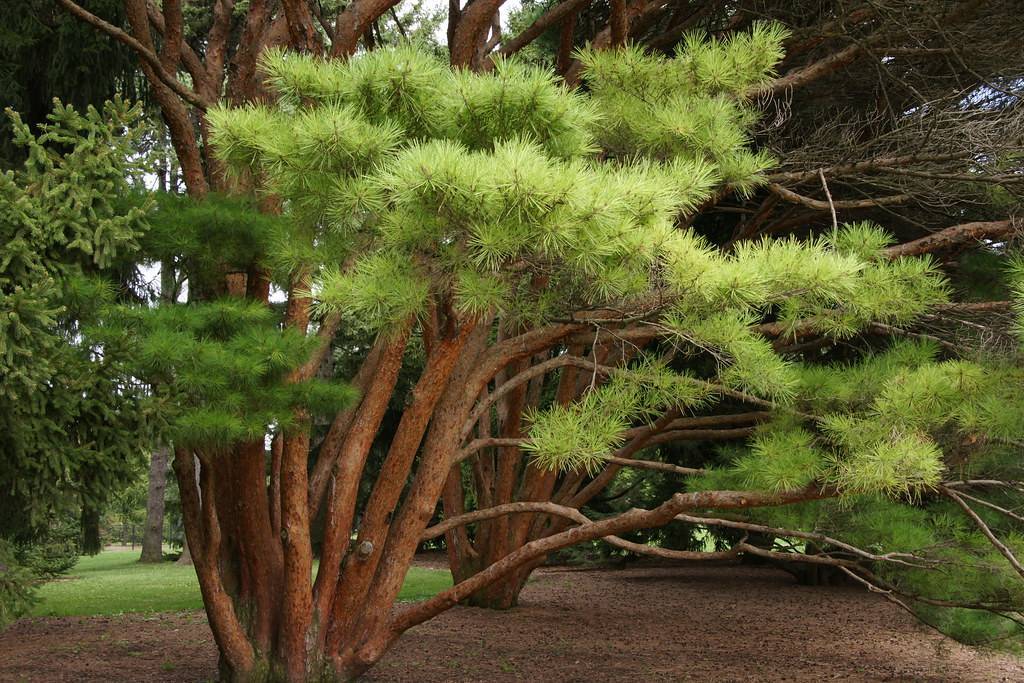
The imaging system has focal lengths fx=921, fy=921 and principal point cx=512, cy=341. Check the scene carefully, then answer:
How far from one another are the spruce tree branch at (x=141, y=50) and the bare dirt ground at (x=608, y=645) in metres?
3.23

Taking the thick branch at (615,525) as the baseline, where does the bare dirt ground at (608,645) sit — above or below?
below

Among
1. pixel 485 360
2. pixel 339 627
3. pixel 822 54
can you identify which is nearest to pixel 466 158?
pixel 485 360

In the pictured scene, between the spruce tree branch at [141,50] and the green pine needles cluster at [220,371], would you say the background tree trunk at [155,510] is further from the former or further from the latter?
the green pine needles cluster at [220,371]

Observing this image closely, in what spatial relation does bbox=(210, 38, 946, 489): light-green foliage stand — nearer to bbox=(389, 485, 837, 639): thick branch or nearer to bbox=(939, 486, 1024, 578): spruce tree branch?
bbox=(389, 485, 837, 639): thick branch

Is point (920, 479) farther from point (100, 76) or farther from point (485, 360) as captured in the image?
point (100, 76)

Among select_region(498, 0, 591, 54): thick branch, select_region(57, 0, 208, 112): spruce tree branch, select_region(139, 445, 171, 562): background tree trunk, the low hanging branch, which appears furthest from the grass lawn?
the low hanging branch

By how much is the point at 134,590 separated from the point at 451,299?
8.29m

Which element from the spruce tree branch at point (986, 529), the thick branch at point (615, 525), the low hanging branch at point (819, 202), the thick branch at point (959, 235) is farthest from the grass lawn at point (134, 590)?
the spruce tree branch at point (986, 529)

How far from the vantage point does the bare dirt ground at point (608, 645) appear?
5559 millimetres

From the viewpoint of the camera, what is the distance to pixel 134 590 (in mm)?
10508

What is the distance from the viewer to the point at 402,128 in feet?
12.4

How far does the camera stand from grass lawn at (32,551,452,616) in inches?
351

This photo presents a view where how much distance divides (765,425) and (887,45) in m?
2.47

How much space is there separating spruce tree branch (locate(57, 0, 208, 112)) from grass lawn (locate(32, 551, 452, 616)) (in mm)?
4462
